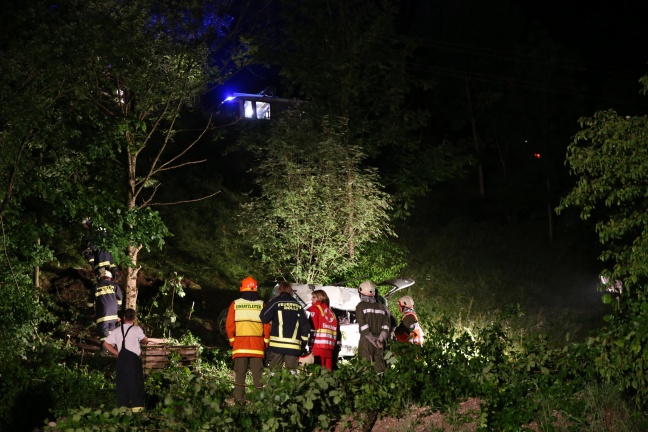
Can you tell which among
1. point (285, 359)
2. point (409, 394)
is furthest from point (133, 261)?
point (409, 394)

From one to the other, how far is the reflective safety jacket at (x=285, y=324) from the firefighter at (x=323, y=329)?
604mm

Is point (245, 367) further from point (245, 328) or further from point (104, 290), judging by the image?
point (104, 290)

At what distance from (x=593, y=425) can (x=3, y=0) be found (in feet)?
36.2

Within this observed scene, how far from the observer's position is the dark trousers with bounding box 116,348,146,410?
985 centimetres

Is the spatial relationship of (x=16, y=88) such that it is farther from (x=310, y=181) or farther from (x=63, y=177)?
(x=310, y=181)

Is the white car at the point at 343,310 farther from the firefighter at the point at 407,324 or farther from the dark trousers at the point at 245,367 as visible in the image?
the dark trousers at the point at 245,367

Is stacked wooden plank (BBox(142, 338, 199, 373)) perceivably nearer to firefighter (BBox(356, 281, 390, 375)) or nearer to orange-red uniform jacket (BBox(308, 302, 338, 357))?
orange-red uniform jacket (BBox(308, 302, 338, 357))

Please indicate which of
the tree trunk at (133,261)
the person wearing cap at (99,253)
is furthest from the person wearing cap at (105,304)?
the tree trunk at (133,261)

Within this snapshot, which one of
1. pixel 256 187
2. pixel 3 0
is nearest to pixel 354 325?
pixel 3 0

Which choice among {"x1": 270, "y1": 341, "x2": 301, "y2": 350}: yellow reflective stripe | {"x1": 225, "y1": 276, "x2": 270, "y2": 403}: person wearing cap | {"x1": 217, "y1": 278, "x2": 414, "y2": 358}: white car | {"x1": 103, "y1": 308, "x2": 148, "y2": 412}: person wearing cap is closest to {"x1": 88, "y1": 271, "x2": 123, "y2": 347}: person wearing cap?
{"x1": 217, "y1": 278, "x2": 414, "y2": 358}: white car

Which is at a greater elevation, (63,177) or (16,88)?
(16,88)

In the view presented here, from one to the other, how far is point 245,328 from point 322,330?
139 centimetres

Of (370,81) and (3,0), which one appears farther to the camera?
(370,81)

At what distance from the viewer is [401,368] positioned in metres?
8.90
